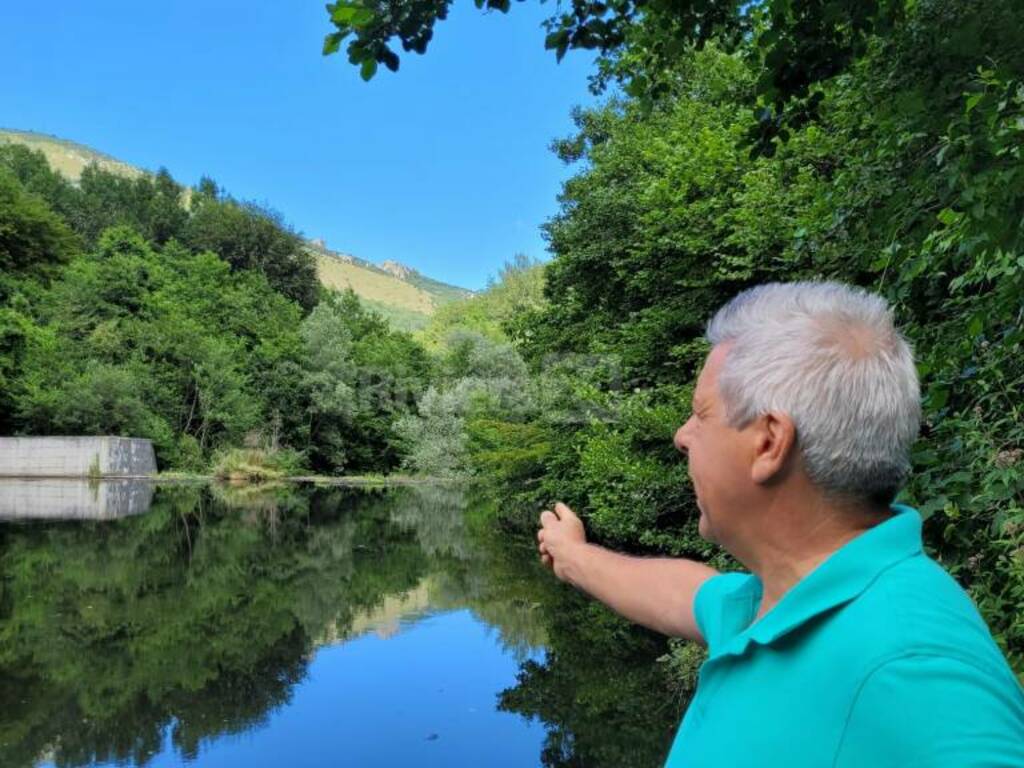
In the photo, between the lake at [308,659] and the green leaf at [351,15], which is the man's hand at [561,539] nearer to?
the green leaf at [351,15]

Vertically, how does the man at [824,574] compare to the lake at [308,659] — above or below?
above

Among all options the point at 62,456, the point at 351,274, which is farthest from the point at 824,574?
the point at 351,274

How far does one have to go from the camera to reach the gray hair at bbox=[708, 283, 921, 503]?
930 mm

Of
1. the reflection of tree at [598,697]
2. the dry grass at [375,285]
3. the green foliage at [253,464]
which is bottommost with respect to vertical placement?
the reflection of tree at [598,697]

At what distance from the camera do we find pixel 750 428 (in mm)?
989

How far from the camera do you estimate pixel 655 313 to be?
36.2ft

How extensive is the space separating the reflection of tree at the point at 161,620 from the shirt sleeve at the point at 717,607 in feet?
23.4

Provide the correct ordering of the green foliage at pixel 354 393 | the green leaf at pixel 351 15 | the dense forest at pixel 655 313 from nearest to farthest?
the green leaf at pixel 351 15 < the dense forest at pixel 655 313 < the green foliage at pixel 354 393

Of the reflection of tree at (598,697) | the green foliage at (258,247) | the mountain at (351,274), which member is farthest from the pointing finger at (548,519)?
the mountain at (351,274)

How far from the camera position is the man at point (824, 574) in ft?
2.39

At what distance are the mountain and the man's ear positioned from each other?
102m

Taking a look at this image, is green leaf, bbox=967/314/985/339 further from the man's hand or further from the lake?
the lake

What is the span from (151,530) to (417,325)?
8568 centimetres

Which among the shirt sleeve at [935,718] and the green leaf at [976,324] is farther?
the green leaf at [976,324]
